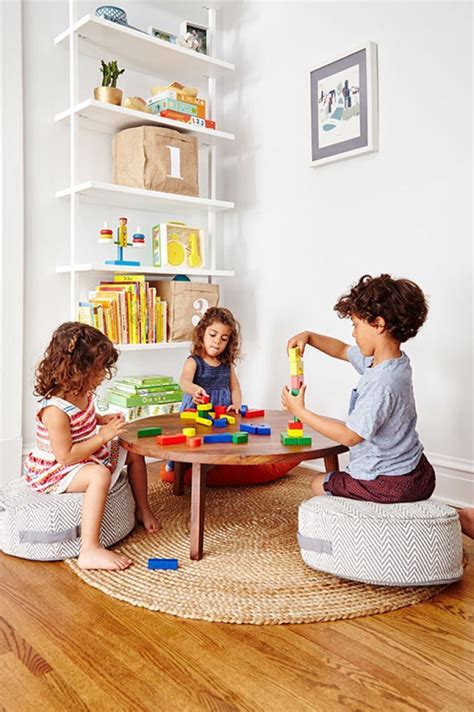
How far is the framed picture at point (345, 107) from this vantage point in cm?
286

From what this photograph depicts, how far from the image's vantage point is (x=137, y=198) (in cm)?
319

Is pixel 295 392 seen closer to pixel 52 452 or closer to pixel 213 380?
pixel 52 452

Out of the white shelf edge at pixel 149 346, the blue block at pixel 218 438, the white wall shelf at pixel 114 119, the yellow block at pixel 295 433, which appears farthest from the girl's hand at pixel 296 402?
the white wall shelf at pixel 114 119

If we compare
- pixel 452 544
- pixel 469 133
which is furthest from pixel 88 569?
pixel 469 133

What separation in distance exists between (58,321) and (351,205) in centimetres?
151

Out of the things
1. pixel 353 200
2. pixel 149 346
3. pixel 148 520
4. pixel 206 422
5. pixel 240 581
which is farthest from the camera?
pixel 149 346

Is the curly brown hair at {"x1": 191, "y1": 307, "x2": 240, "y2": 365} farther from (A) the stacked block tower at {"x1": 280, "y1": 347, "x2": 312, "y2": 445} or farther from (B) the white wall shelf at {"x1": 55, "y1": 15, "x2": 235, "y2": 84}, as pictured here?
(B) the white wall shelf at {"x1": 55, "y1": 15, "x2": 235, "y2": 84}

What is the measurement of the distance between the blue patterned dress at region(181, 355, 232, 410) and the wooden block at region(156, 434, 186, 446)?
81 centimetres

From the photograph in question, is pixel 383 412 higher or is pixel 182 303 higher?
pixel 182 303

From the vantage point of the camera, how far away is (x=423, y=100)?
8.82ft

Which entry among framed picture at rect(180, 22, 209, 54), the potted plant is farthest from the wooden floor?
framed picture at rect(180, 22, 209, 54)

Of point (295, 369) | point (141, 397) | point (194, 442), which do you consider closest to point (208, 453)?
point (194, 442)

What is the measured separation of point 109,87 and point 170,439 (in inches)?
71.4

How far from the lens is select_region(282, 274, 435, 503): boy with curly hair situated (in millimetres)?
1917
